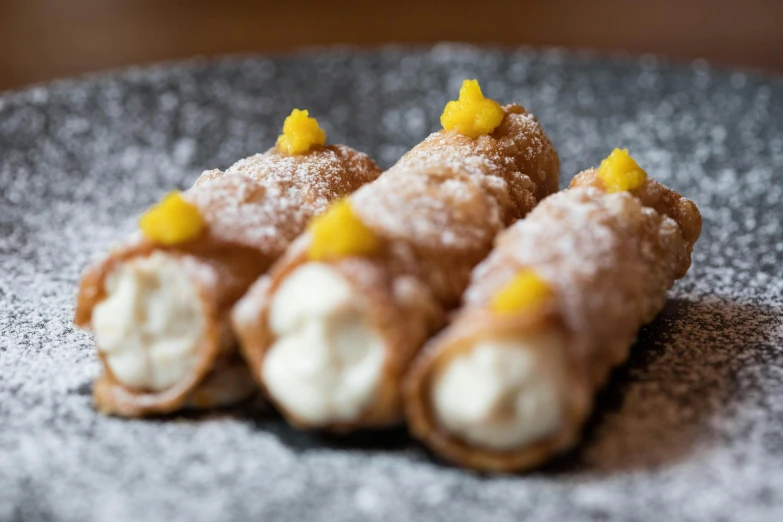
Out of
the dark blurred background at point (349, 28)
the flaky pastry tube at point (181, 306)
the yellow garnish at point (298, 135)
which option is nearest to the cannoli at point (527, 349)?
the flaky pastry tube at point (181, 306)

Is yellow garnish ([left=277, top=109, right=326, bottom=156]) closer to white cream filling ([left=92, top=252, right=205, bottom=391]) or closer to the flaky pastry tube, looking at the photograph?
the flaky pastry tube

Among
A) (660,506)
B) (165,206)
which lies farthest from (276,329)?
(660,506)

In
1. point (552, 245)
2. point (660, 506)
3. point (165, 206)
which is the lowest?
point (660, 506)

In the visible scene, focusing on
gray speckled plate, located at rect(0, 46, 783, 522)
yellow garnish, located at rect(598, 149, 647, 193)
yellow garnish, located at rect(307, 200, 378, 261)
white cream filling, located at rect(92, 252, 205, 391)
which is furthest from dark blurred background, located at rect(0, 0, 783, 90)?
yellow garnish, located at rect(307, 200, 378, 261)

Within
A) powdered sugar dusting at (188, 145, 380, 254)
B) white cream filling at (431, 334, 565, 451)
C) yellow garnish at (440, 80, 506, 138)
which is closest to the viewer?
white cream filling at (431, 334, 565, 451)

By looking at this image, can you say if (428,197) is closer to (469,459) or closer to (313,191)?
(313,191)

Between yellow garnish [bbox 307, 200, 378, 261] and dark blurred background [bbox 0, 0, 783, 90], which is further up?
dark blurred background [bbox 0, 0, 783, 90]

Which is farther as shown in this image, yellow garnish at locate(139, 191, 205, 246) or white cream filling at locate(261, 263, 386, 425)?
yellow garnish at locate(139, 191, 205, 246)
